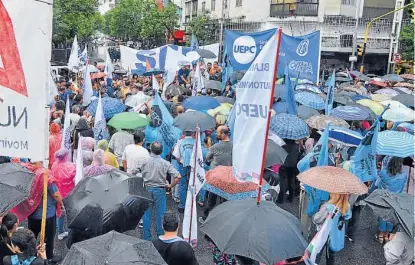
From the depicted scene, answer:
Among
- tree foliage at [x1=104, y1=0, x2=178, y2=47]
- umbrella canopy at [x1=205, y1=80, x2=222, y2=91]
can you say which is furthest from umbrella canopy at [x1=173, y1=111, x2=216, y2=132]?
tree foliage at [x1=104, y1=0, x2=178, y2=47]

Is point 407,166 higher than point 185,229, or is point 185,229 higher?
point 407,166

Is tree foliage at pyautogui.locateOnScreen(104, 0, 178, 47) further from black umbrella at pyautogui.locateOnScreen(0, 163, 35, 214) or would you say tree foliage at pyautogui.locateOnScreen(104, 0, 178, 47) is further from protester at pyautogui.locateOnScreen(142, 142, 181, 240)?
black umbrella at pyautogui.locateOnScreen(0, 163, 35, 214)

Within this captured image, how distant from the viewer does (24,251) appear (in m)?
3.94

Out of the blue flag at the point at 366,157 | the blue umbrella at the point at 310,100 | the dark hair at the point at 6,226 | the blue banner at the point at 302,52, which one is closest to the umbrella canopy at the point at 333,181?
the blue flag at the point at 366,157

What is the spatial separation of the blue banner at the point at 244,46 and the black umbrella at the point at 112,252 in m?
7.22

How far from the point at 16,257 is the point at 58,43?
2962 cm

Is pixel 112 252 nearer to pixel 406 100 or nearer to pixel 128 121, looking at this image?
pixel 128 121

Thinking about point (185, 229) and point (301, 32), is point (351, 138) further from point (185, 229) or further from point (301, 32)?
point (301, 32)

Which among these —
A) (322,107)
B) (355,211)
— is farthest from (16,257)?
(322,107)

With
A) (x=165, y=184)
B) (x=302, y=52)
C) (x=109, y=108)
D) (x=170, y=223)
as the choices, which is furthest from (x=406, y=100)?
(x=170, y=223)

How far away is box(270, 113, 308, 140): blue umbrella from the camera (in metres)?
8.04

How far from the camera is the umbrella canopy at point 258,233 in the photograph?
13.3ft

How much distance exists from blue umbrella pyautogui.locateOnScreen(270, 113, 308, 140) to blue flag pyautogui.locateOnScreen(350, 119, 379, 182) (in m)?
1.69

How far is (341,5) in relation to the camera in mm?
32219
